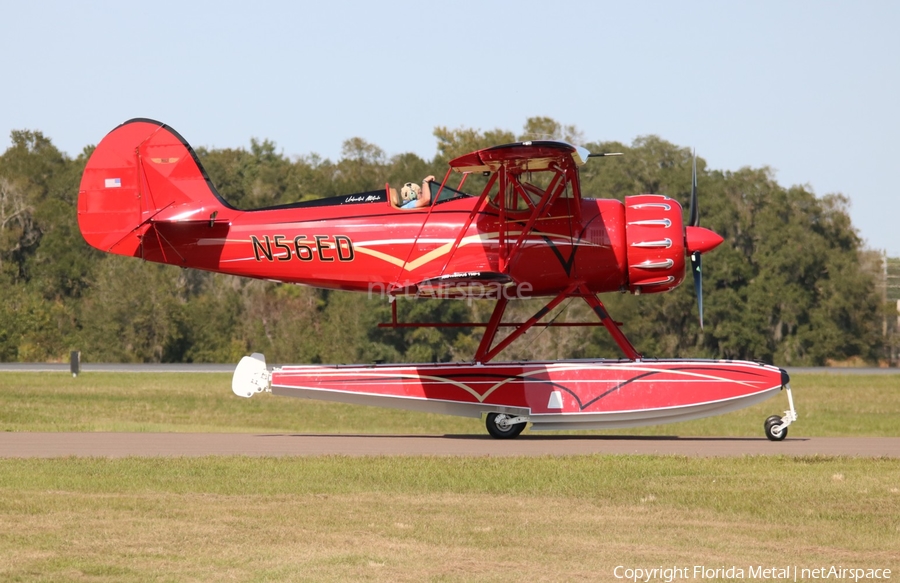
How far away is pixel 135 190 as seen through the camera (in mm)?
16703

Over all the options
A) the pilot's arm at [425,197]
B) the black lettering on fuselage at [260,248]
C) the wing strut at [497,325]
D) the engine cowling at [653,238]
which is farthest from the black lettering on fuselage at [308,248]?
the engine cowling at [653,238]

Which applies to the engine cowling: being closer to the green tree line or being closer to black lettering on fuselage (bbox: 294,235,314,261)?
black lettering on fuselage (bbox: 294,235,314,261)

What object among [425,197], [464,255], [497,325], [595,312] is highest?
[425,197]

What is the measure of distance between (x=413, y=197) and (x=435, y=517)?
783cm

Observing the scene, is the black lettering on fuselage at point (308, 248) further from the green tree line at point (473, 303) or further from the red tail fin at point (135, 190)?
the green tree line at point (473, 303)

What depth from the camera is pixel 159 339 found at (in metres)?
50.6

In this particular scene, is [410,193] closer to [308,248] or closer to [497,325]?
[308,248]

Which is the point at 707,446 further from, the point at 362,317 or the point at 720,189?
the point at 720,189

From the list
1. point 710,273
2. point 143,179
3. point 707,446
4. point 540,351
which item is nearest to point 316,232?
point 143,179

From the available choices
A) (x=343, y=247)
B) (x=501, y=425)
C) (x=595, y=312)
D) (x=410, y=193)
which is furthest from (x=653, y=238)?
(x=343, y=247)

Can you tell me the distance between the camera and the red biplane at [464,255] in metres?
15.7

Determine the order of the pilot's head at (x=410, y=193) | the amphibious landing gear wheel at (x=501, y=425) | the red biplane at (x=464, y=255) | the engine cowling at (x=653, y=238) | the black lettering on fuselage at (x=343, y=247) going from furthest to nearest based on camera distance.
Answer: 1. the pilot's head at (x=410, y=193)
2. the black lettering on fuselage at (x=343, y=247)
3. the engine cowling at (x=653, y=238)
4. the amphibious landing gear wheel at (x=501, y=425)
5. the red biplane at (x=464, y=255)

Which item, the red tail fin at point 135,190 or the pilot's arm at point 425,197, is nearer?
the pilot's arm at point 425,197

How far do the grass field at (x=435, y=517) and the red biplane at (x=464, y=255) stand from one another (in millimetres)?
2864
